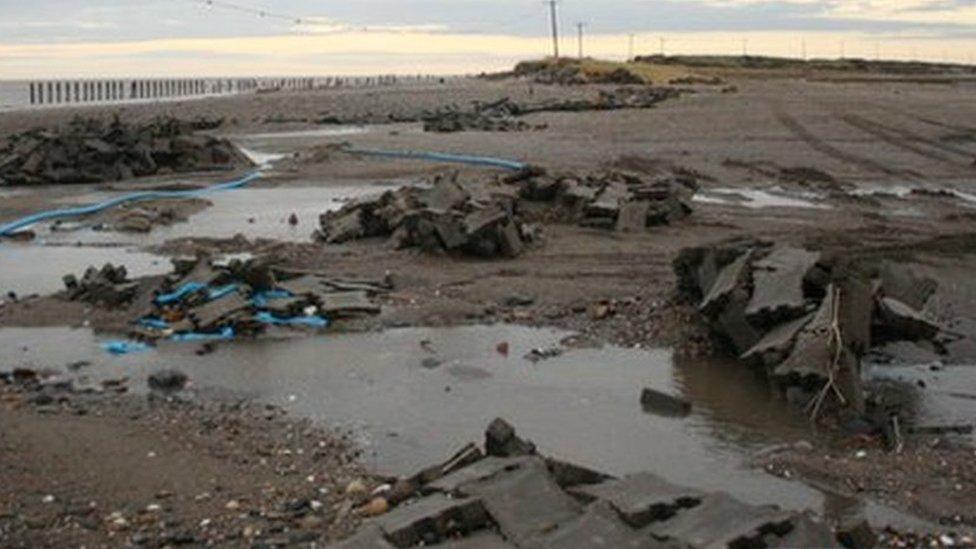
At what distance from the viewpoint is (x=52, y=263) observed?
15.6 m

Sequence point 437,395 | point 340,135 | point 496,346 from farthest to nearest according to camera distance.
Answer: point 340,135, point 496,346, point 437,395

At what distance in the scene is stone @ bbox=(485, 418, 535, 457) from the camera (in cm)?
662

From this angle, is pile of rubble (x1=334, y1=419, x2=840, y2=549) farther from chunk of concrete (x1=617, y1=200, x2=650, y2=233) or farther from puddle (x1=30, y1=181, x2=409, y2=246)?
puddle (x1=30, y1=181, x2=409, y2=246)

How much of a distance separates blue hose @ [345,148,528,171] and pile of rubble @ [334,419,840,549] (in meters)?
18.8

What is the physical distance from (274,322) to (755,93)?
5693cm

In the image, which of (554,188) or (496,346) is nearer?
(496,346)

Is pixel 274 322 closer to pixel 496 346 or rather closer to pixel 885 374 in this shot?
pixel 496 346

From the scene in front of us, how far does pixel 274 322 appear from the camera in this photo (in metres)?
11.4

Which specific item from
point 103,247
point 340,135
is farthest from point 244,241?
point 340,135

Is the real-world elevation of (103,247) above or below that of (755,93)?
below

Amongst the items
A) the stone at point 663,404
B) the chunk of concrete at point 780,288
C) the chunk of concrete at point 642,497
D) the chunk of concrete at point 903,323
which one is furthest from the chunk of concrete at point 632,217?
the chunk of concrete at point 642,497

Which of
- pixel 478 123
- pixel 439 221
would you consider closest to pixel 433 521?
pixel 439 221

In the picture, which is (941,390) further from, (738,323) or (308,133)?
(308,133)

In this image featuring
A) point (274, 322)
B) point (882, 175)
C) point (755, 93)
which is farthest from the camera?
point (755, 93)
